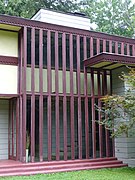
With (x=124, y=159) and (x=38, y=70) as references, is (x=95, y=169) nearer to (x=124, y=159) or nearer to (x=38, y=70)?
(x=124, y=159)

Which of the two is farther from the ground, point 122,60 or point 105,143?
point 122,60

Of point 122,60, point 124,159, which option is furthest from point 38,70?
point 124,159

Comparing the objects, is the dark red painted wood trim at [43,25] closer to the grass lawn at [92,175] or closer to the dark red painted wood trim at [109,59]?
the dark red painted wood trim at [109,59]

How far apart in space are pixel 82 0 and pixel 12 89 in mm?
16182

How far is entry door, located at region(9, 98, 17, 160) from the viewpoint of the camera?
9.91 metres

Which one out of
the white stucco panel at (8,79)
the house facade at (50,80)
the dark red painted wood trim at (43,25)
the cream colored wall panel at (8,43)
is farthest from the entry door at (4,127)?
the dark red painted wood trim at (43,25)

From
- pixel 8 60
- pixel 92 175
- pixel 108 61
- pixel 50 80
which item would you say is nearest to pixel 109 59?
pixel 108 61

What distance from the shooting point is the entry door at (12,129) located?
32.5 feet

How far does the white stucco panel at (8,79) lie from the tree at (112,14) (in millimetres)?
15374

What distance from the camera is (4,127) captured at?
10469 millimetres

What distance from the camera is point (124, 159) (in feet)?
32.6

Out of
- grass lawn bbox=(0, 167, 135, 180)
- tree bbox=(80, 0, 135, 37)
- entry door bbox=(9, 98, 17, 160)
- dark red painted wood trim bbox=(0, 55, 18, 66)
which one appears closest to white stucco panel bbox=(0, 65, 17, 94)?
dark red painted wood trim bbox=(0, 55, 18, 66)

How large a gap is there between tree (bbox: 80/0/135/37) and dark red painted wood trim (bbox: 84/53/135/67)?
45.4 feet

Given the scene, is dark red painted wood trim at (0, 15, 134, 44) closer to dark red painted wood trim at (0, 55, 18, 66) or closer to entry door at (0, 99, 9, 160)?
dark red painted wood trim at (0, 55, 18, 66)
